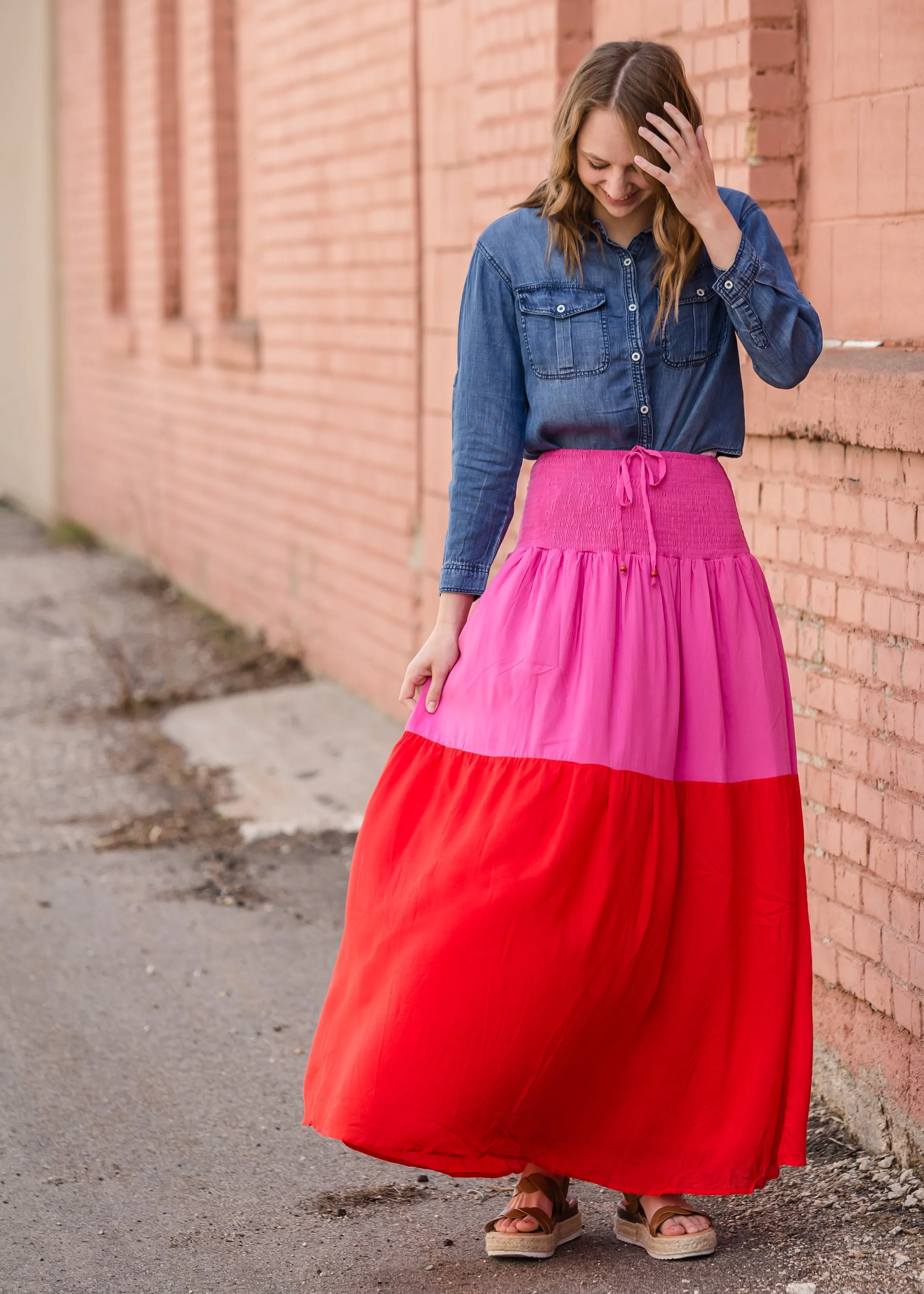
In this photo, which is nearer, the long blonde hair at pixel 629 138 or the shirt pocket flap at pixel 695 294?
the long blonde hair at pixel 629 138

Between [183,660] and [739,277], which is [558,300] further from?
[183,660]

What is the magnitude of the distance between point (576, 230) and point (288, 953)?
2.58 m

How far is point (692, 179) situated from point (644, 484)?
48cm

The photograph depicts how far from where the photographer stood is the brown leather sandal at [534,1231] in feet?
9.78

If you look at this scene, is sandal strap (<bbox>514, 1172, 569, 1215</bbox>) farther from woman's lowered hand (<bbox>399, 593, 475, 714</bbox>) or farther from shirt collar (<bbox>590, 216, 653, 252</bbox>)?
shirt collar (<bbox>590, 216, 653, 252</bbox>)

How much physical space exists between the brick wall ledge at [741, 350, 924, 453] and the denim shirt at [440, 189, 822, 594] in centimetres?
47

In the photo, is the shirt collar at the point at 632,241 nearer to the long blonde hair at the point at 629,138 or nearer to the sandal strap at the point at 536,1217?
the long blonde hair at the point at 629,138

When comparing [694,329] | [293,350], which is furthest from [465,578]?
[293,350]

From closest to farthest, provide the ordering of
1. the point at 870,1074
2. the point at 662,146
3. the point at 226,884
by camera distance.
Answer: the point at 662,146, the point at 870,1074, the point at 226,884

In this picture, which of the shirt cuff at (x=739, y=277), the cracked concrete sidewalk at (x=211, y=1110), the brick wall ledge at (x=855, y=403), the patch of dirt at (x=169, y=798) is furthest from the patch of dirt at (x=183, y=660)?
the shirt cuff at (x=739, y=277)

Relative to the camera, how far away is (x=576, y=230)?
2768 millimetres

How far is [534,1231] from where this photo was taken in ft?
9.80

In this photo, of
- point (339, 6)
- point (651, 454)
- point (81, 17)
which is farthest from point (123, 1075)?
point (81, 17)

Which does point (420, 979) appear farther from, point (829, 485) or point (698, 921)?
point (829, 485)
